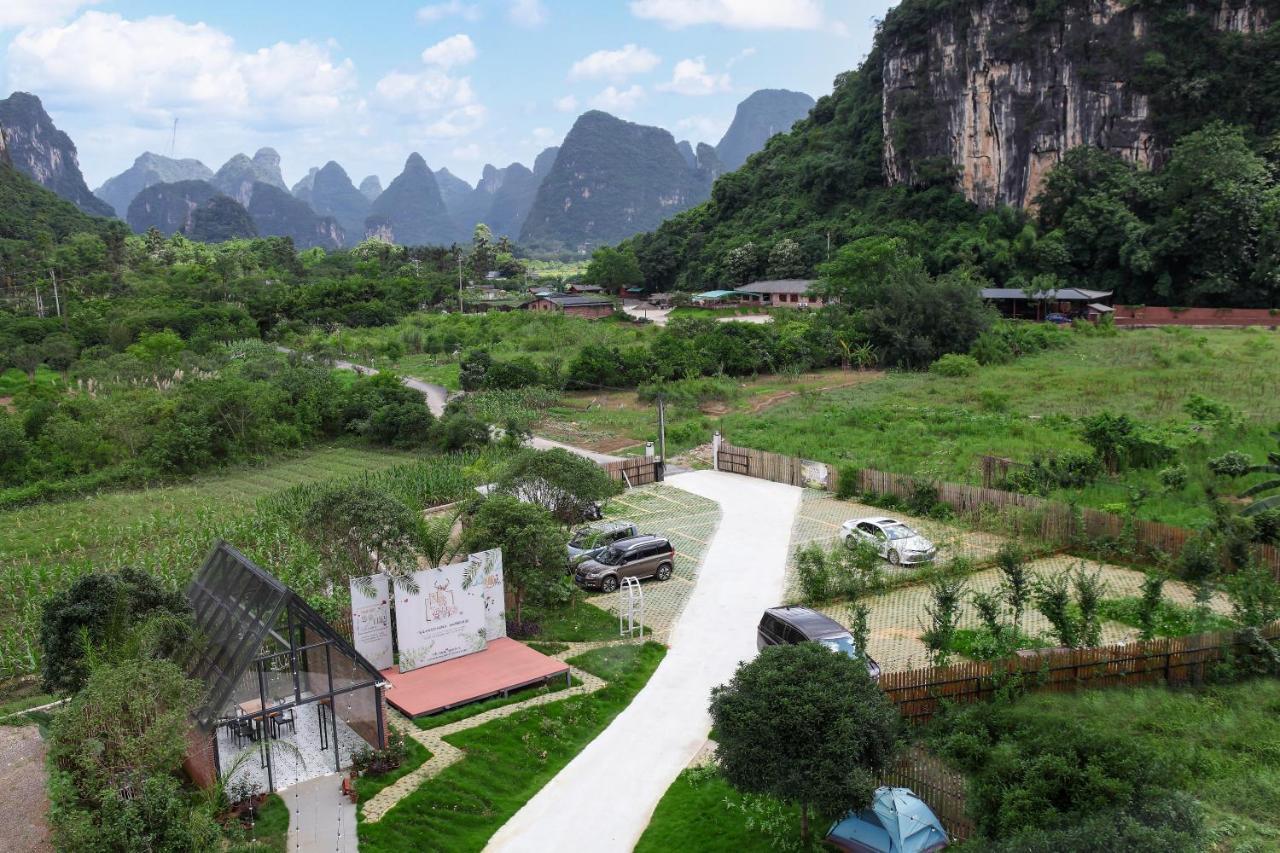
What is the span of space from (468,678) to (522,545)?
2635mm

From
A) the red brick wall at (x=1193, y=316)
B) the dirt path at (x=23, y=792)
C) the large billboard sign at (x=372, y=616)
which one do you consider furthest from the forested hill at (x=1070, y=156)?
the dirt path at (x=23, y=792)

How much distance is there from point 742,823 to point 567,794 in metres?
2.29

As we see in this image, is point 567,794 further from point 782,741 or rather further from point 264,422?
point 264,422

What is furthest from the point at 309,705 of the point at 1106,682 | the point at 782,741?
the point at 1106,682

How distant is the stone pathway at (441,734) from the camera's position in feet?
37.4

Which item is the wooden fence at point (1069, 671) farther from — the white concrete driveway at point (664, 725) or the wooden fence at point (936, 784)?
the white concrete driveway at point (664, 725)

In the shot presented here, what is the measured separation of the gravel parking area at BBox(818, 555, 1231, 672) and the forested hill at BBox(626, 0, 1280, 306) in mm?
44273

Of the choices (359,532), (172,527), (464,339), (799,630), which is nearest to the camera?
(799,630)

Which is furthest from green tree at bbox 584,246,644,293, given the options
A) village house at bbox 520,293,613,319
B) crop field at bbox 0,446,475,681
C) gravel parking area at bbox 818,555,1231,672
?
gravel parking area at bbox 818,555,1231,672

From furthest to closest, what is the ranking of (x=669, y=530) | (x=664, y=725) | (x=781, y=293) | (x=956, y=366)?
(x=781, y=293) → (x=956, y=366) → (x=669, y=530) → (x=664, y=725)

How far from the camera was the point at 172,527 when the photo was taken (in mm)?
24125

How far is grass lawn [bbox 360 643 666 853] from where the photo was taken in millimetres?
→ 10812

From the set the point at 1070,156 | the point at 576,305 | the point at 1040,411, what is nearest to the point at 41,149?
the point at 576,305

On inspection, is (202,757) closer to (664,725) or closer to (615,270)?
(664,725)
